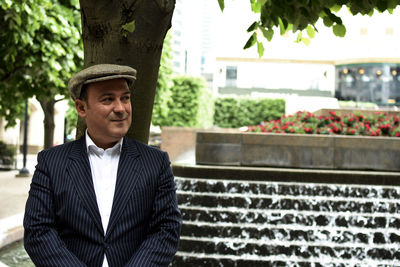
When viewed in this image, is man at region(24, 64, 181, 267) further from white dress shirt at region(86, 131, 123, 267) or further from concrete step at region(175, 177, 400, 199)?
concrete step at region(175, 177, 400, 199)

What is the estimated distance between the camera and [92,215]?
2.63 m

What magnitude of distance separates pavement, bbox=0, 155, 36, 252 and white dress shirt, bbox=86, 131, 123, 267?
595 cm

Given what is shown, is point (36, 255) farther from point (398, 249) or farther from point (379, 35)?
point (379, 35)

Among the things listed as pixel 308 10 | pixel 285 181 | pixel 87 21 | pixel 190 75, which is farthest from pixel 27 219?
pixel 190 75

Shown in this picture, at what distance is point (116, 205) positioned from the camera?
2.66m

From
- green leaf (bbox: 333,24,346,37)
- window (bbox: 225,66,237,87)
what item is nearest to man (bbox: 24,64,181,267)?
green leaf (bbox: 333,24,346,37)

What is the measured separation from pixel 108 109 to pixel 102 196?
0.43 metres

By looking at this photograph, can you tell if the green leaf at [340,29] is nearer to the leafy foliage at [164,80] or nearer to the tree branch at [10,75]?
the tree branch at [10,75]

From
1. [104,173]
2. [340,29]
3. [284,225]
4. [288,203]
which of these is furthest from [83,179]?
[288,203]

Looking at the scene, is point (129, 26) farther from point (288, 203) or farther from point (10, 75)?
point (10, 75)

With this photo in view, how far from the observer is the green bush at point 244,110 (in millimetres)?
44250

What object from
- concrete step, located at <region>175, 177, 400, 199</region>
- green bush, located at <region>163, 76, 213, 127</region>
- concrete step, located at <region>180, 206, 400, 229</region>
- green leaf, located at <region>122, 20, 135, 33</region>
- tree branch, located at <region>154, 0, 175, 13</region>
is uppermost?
green bush, located at <region>163, 76, 213, 127</region>

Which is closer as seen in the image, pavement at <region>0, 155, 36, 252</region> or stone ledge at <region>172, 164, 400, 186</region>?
pavement at <region>0, 155, 36, 252</region>

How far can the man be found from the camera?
2633 mm
